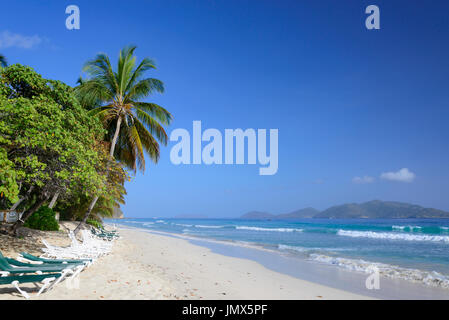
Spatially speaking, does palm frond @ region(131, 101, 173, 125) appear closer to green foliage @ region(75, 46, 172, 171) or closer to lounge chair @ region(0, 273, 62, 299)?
green foliage @ region(75, 46, 172, 171)

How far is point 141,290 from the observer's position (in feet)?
18.9

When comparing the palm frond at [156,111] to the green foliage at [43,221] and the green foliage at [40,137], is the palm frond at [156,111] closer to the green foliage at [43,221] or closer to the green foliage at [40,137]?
the green foliage at [40,137]

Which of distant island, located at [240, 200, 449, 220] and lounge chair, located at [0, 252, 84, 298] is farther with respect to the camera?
distant island, located at [240, 200, 449, 220]

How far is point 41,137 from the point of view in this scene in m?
6.22

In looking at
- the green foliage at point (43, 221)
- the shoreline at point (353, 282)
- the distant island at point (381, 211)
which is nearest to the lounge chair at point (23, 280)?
the shoreline at point (353, 282)

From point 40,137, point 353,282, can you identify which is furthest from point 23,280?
point 353,282

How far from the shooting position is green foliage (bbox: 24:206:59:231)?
46.0ft

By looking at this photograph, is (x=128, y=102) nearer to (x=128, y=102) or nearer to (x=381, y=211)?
(x=128, y=102)

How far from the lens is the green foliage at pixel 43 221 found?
46.0ft

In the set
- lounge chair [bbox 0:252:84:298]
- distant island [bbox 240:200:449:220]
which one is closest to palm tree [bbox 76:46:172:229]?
lounge chair [bbox 0:252:84:298]

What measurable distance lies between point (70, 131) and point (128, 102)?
23.6 feet

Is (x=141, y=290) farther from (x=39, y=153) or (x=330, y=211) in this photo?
(x=330, y=211)
